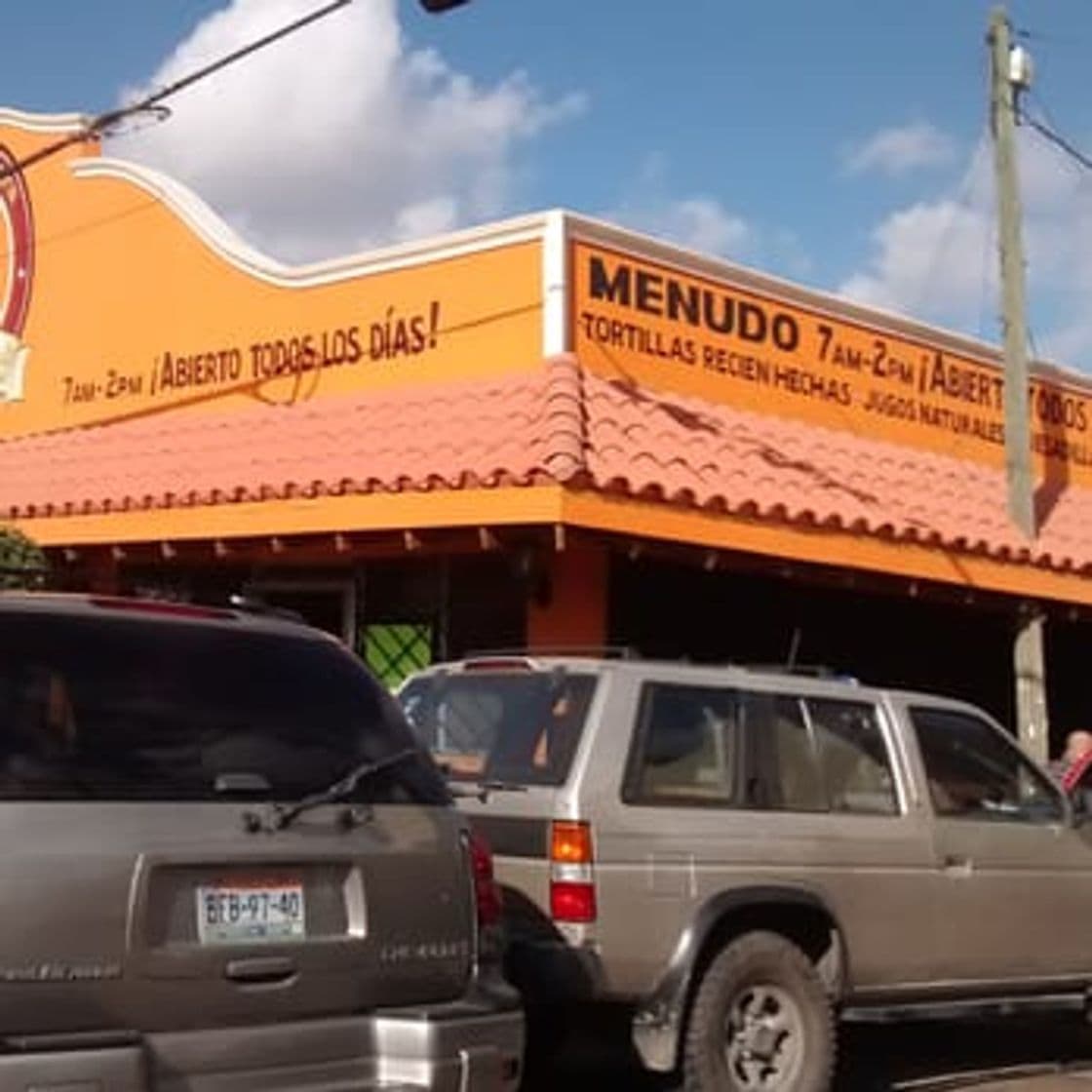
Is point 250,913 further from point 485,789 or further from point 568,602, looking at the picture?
point 568,602

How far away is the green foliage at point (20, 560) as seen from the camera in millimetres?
12359

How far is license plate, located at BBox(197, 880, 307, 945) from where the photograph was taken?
Answer: 16.1ft

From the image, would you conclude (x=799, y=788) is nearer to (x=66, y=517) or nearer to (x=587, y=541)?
(x=587, y=541)

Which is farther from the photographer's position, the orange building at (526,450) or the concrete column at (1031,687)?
the concrete column at (1031,687)

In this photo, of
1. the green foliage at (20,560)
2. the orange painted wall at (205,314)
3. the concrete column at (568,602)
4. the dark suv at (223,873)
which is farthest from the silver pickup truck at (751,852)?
the orange painted wall at (205,314)

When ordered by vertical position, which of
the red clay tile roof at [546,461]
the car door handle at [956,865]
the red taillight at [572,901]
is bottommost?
the red taillight at [572,901]

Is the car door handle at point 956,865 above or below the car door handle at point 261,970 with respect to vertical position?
above

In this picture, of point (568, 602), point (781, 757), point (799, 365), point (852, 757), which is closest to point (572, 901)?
point (781, 757)

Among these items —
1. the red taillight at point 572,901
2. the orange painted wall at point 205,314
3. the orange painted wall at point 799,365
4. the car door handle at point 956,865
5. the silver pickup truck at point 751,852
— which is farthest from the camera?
the orange painted wall at point 205,314

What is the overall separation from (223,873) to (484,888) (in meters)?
1.03

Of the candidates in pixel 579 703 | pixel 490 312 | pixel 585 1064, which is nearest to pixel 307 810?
pixel 579 703

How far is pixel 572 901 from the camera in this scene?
7105 millimetres

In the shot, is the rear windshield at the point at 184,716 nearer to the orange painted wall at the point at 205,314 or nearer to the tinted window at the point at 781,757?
the tinted window at the point at 781,757

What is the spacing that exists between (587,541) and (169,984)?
7301 millimetres
